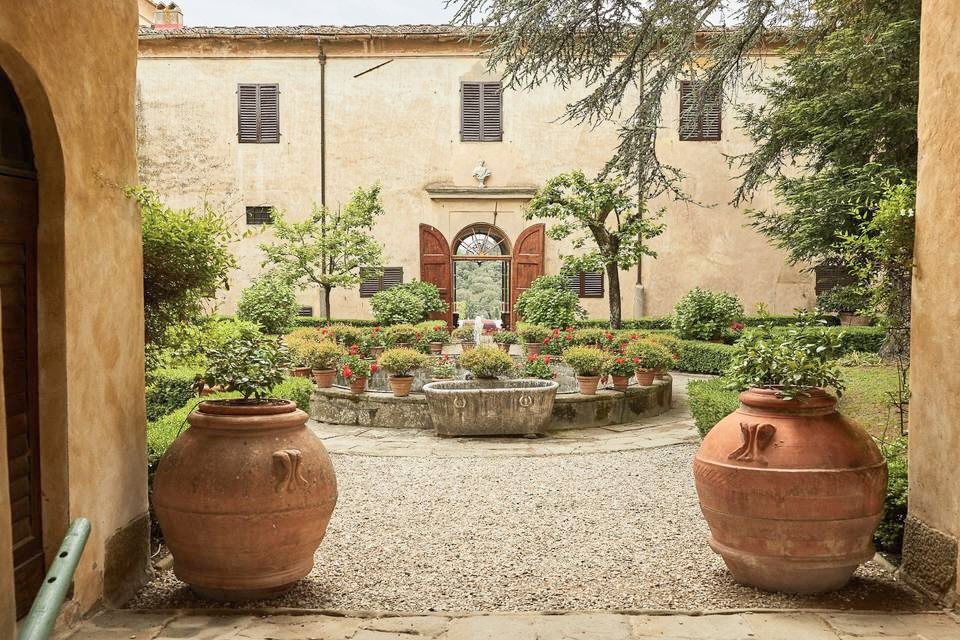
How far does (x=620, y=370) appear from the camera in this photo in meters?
8.74

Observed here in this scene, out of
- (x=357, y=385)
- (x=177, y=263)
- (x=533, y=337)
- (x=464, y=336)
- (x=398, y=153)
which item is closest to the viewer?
(x=177, y=263)

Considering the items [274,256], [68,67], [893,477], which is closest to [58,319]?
[68,67]

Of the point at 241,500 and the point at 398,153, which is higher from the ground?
the point at 398,153

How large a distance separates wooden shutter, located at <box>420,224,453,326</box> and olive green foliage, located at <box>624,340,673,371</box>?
26.0ft

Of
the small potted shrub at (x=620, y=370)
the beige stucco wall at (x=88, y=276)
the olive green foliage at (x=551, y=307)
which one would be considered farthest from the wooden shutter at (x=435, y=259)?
the beige stucco wall at (x=88, y=276)

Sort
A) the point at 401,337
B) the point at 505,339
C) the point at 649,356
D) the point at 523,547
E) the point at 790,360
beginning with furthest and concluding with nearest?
1. the point at 505,339
2. the point at 401,337
3. the point at 649,356
4. the point at 523,547
5. the point at 790,360

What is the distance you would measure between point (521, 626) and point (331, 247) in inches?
497

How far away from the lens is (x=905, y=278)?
13.3 feet

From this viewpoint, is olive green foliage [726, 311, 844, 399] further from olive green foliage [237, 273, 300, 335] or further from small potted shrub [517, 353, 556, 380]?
olive green foliage [237, 273, 300, 335]

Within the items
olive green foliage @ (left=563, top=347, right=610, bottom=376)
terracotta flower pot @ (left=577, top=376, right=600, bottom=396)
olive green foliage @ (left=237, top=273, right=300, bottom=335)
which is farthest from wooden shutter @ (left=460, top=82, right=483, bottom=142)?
terracotta flower pot @ (left=577, top=376, right=600, bottom=396)

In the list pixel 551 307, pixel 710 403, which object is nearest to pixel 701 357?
pixel 551 307

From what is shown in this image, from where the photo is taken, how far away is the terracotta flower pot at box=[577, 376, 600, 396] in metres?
8.45

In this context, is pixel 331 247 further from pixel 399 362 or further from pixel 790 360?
pixel 790 360

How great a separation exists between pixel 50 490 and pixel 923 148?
361 cm
